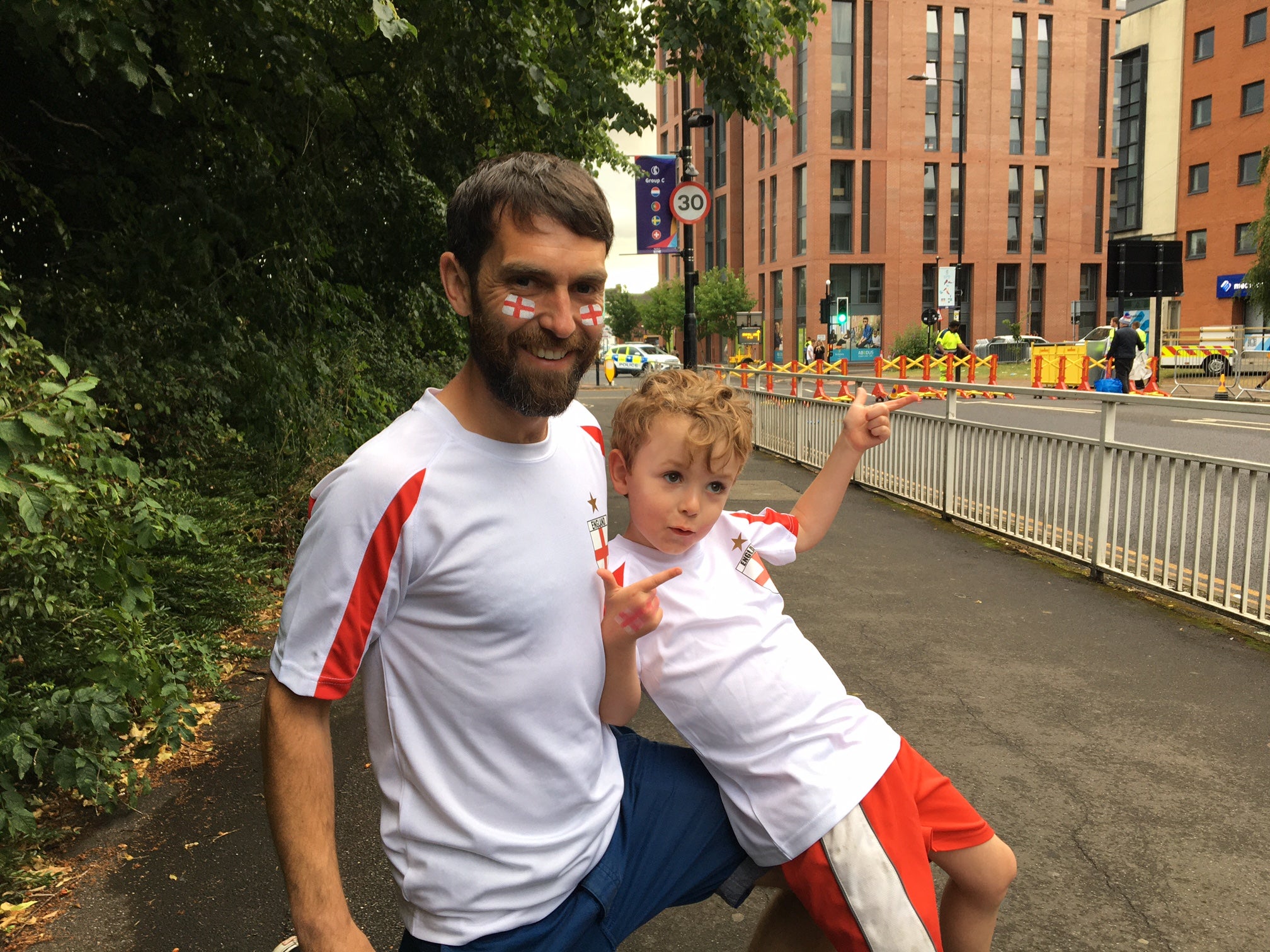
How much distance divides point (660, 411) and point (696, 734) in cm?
63

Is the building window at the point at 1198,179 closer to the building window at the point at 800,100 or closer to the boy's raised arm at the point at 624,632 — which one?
the building window at the point at 800,100

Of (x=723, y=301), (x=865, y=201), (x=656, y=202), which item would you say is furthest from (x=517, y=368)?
(x=723, y=301)

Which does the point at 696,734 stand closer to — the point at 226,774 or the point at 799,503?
the point at 799,503

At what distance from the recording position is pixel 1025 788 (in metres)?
3.92

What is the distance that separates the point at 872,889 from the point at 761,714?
0.35 m

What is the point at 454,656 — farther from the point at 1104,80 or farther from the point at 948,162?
the point at 1104,80

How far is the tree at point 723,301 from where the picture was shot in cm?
7238

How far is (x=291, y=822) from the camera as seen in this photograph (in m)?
1.55

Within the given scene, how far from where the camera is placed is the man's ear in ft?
5.80

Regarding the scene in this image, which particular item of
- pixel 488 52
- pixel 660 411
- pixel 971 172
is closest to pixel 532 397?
pixel 660 411

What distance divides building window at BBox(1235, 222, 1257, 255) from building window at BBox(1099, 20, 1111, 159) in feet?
73.1

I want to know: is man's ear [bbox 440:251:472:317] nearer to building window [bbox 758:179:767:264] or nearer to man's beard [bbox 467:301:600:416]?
man's beard [bbox 467:301:600:416]

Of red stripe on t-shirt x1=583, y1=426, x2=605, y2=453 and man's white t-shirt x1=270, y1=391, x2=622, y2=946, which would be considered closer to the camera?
man's white t-shirt x1=270, y1=391, x2=622, y2=946

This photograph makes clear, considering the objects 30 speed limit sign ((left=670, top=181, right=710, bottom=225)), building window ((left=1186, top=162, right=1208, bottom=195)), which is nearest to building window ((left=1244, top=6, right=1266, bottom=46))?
building window ((left=1186, top=162, right=1208, bottom=195))
